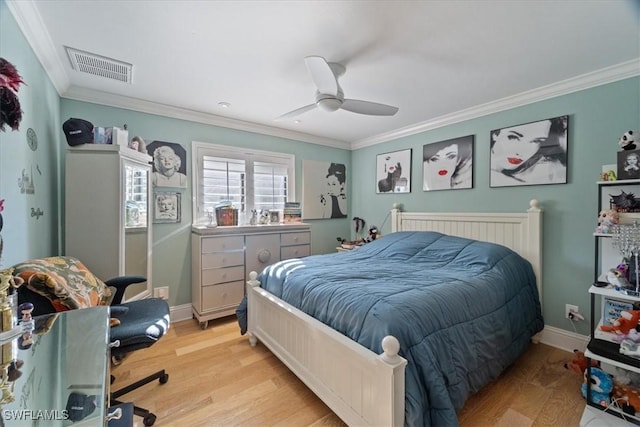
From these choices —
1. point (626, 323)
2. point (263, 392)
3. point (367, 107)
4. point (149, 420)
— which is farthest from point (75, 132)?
point (626, 323)

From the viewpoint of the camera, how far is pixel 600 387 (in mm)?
1579

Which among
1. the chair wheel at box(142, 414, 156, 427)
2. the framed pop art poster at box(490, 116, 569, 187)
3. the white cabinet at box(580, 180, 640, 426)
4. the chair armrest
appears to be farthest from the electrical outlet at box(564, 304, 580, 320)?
the chair armrest

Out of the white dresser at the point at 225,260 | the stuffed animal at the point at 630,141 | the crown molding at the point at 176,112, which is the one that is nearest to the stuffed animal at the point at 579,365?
the stuffed animal at the point at 630,141

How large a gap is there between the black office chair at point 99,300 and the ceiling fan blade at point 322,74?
1.68 metres

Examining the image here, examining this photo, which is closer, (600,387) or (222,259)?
(600,387)

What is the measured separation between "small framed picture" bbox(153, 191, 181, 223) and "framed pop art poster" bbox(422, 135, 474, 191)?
2900mm

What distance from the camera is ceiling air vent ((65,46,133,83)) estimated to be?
1.90m

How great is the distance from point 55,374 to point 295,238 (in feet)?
8.84

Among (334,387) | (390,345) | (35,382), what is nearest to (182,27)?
(35,382)

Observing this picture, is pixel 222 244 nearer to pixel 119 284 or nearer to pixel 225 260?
pixel 225 260

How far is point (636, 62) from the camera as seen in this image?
6.42 ft

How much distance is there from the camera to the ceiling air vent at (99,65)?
1.90 metres

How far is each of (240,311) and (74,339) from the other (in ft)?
5.31

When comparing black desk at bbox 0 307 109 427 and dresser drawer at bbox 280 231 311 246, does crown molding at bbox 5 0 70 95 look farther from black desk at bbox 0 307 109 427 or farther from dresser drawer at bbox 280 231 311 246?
dresser drawer at bbox 280 231 311 246
